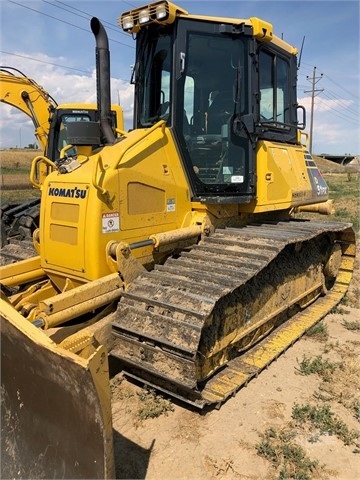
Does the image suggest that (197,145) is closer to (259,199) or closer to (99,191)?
(259,199)

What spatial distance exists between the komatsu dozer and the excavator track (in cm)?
1

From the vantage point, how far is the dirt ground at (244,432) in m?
2.97

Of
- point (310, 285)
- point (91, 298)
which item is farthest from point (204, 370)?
point (310, 285)

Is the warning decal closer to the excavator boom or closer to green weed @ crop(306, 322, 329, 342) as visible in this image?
green weed @ crop(306, 322, 329, 342)

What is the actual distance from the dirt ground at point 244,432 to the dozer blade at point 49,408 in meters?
0.49

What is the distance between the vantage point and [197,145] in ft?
14.4

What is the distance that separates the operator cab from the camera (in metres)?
4.25

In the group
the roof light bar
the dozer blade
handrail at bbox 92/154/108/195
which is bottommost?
the dozer blade

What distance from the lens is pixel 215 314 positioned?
370cm

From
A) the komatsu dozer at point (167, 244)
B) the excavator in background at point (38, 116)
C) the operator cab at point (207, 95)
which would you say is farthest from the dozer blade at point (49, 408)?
the excavator in background at point (38, 116)

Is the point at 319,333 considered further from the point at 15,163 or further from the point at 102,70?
the point at 15,163

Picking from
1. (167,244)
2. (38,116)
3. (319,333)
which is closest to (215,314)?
(167,244)

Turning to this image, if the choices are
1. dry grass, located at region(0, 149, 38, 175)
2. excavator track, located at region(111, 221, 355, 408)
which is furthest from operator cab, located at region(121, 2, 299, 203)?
dry grass, located at region(0, 149, 38, 175)

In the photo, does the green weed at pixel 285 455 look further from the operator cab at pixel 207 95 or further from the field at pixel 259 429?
the operator cab at pixel 207 95
